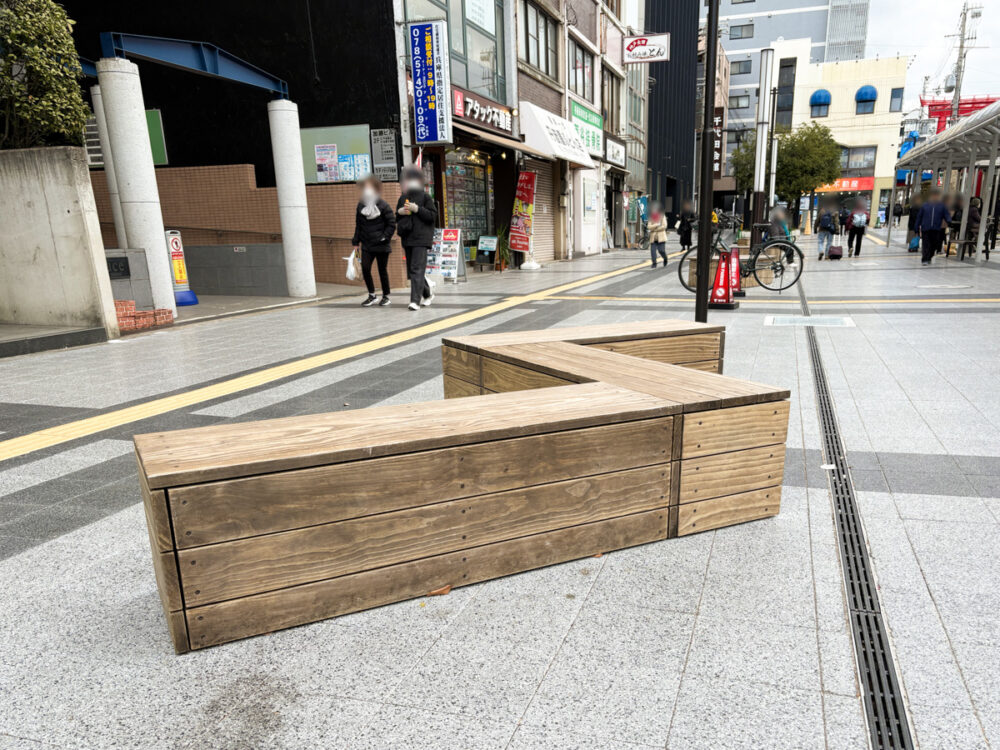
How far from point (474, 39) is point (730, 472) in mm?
16958

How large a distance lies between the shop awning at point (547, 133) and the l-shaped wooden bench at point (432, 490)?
1788 cm

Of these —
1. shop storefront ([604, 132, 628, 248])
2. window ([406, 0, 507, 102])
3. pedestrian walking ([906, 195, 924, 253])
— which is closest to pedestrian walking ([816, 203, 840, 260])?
pedestrian walking ([906, 195, 924, 253])

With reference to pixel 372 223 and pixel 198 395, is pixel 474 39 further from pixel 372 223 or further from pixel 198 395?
pixel 198 395

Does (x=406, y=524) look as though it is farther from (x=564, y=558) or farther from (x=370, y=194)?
(x=370, y=194)

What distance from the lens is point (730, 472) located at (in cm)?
299

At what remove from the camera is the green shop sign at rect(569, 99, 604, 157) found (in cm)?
2514

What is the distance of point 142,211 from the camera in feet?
32.3

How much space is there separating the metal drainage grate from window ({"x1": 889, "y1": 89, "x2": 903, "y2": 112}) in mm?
63646

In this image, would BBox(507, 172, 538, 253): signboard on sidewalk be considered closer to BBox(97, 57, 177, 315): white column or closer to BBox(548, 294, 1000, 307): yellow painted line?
BBox(548, 294, 1000, 307): yellow painted line

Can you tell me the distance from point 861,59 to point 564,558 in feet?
248

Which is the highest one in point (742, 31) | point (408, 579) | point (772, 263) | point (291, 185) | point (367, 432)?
point (742, 31)

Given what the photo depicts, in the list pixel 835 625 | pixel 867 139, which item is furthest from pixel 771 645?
pixel 867 139

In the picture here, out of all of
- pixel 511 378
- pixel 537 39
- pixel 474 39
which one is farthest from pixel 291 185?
pixel 537 39

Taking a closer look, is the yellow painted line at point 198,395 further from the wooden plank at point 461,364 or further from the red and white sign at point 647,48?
the red and white sign at point 647,48
